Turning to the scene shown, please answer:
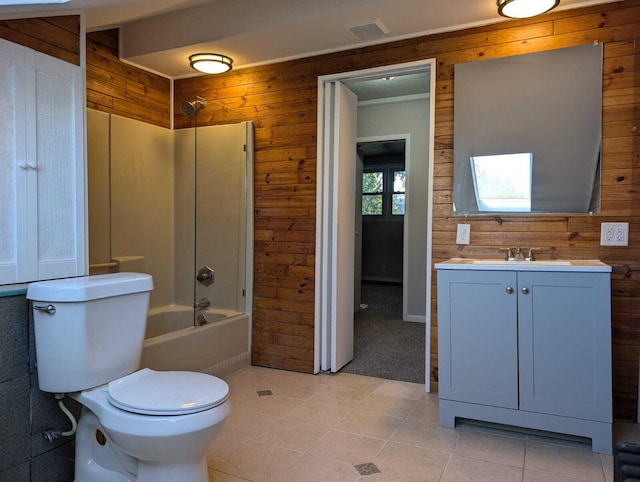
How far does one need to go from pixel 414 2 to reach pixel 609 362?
6.50ft

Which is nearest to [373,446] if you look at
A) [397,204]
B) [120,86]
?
[120,86]

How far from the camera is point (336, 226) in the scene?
3.25 metres

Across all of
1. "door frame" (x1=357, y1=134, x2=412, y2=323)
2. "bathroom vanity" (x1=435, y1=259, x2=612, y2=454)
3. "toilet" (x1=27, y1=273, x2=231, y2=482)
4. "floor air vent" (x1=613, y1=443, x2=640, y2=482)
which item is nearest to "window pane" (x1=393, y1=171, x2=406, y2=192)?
"door frame" (x1=357, y1=134, x2=412, y2=323)

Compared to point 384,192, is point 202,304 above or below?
below

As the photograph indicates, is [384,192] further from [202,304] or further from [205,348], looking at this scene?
[205,348]

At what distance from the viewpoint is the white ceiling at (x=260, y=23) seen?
246 cm

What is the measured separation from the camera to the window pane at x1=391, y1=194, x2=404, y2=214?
798 centimetres

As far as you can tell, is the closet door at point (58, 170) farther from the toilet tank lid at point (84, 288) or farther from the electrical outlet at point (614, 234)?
the electrical outlet at point (614, 234)

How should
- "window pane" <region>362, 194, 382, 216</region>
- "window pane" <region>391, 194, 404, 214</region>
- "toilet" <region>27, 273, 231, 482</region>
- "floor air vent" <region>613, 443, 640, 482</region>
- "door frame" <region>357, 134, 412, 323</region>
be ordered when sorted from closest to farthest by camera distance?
1. "floor air vent" <region>613, 443, 640, 482</region>
2. "toilet" <region>27, 273, 231, 482</region>
3. "door frame" <region>357, 134, 412, 323</region>
4. "window pane" <region>391, 194, 404, 214</region>
5. "window pane" <region>362, 194, 382, 216</region>

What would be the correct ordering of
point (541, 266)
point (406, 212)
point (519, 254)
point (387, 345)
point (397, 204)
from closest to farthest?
1. point (541, 266)
2. point (519, 254)
3. point (387, 345)
4. point (406, 212)
5. point (397, 204)

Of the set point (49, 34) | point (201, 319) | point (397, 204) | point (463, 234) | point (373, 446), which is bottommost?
point (373, 446)

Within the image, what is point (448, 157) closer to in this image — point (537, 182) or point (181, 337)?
point (537, 182)

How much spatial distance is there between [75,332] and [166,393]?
17.1 inches

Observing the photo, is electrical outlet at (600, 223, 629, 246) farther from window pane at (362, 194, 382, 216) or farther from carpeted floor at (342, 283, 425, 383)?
window pane at (362, 194, 382, 216)
